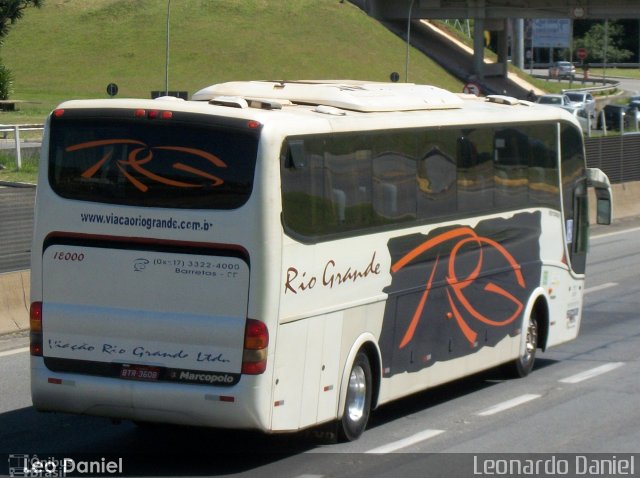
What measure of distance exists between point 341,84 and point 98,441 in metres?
4.06

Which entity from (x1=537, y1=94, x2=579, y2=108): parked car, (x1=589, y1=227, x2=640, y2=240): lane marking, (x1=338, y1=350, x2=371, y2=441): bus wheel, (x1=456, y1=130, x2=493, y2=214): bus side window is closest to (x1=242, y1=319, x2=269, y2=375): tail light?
(x1=338, y1=350, x2=371, y2=441): bus wheel

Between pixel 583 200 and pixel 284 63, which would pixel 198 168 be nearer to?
pixel 583 200

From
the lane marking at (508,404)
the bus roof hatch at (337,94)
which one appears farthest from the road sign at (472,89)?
the bus roof hatch at (337,94)

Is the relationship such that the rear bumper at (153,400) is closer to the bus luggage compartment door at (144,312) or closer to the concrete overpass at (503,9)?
the bus luggage compartment door at (144,312)

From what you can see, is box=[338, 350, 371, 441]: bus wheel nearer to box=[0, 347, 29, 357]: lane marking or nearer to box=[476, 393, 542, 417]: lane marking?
box=[476, 393, 542, 417]: lane marking

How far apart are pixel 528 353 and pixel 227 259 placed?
18.6 feet

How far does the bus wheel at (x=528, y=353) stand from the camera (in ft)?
43.9

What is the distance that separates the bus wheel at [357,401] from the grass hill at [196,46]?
236 ft

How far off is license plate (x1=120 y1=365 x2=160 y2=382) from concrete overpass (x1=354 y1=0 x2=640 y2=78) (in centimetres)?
7428

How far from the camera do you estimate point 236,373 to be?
28.9 ft

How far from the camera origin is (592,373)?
44.8ft

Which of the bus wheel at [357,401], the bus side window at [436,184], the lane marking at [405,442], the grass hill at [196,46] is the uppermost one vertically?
the grass hill at [196,46]

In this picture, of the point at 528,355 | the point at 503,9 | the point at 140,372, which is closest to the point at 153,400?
the point at 140,372

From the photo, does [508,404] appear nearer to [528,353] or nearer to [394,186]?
[528,353]
